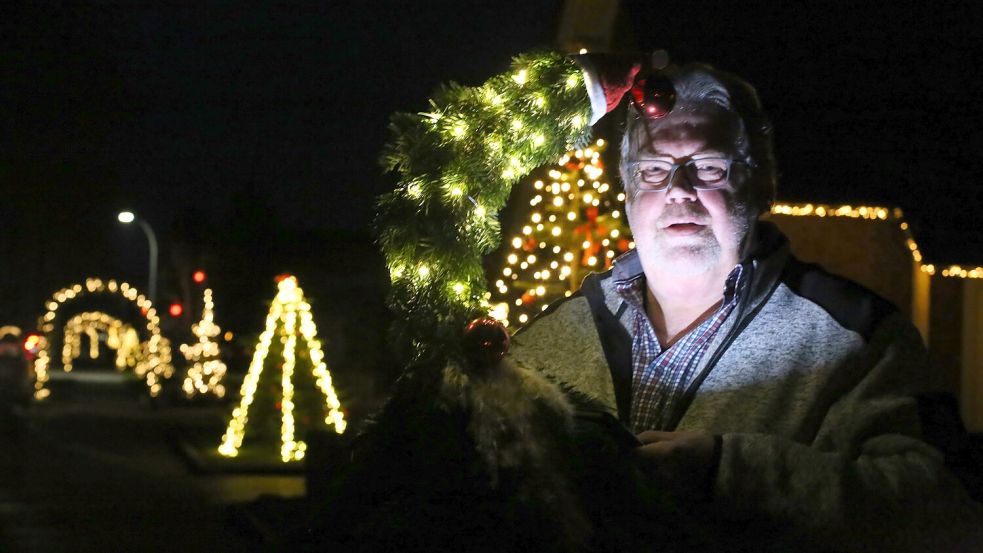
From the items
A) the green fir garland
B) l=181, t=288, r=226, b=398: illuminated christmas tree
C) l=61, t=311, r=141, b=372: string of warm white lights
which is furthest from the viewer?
l=61, t=311, r=141, b=372: string of warm white lights

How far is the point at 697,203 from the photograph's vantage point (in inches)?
102

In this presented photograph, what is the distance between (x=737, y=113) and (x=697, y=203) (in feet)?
0.72

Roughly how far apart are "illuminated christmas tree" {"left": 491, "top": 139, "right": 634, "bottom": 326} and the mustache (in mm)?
4448

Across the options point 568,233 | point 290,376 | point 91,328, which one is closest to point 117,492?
point 290,376

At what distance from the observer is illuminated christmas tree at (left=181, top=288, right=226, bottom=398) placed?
23.9 metres

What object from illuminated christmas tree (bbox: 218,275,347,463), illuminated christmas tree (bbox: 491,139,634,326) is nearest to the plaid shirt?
illuminated christmas tree (bbox: 491,139,634,326)

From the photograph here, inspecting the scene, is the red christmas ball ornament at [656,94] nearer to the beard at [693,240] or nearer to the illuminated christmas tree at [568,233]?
the beard at [693,240]

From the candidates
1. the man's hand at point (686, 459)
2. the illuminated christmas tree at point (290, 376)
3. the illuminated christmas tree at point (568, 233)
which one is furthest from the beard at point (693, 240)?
→ the illuminated christmas tree at point (290, 376)

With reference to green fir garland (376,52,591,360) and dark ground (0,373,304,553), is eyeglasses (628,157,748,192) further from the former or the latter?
dark ground (0,373,304,553)

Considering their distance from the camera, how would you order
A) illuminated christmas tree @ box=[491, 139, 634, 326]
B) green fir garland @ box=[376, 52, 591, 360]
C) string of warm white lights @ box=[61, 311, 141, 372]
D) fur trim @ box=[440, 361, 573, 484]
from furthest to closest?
string of warm white lights @ box=[61, 311, 141, 372]
illuminated christmas tree @ box=[491, 139, 634, 326]
green fir garland @ box=[376, 52, 591, 360]
fur trim @ box=[440, 361, 573, 484]

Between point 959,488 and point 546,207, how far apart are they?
205 inches

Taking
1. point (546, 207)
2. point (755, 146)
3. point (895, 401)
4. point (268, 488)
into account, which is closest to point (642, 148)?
point (755, 146)

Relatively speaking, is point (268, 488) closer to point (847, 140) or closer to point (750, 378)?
point (847, 140)

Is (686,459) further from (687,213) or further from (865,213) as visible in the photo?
(865,213)
